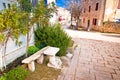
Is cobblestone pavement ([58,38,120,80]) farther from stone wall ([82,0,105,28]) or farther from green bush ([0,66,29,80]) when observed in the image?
stone wall ([82,0,105,28])

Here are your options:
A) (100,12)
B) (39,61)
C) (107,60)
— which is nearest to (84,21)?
(100,12)

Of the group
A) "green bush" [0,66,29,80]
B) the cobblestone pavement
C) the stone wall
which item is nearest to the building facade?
the stone wall

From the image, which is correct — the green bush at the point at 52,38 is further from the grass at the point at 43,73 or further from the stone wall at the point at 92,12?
the stone wall at the point at 92,12

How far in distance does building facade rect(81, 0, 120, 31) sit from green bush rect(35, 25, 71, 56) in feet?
42.9

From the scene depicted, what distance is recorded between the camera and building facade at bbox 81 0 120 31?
665 inches

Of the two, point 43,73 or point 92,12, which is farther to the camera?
point 92,12

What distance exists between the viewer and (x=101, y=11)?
1720 cm

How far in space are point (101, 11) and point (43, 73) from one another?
612 inches

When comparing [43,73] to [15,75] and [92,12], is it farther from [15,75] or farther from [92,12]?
[92,12]

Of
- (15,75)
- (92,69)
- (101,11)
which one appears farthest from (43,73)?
(101,11)

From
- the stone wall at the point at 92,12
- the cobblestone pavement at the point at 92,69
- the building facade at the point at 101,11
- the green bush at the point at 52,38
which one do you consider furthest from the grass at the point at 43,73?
the stone wall at the point at 92,12

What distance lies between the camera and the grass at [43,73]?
3554 mm

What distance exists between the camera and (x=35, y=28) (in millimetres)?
5590

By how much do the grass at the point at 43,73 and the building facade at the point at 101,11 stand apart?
14671 millimetres
